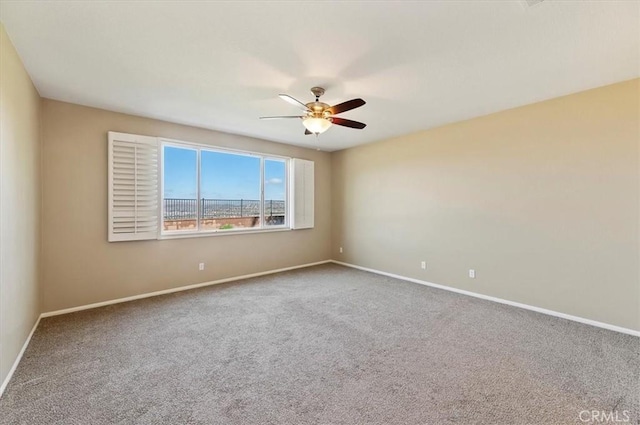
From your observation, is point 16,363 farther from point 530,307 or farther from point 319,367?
point 530,307

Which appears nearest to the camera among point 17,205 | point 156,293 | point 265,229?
point 17,205

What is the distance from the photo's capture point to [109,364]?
2.28 metres

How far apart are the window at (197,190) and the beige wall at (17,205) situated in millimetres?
832

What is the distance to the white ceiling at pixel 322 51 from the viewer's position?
1851 millimetres

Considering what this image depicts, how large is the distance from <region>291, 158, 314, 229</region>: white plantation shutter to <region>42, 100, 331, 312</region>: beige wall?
1745mm

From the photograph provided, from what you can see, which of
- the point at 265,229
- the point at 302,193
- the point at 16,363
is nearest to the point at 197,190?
the point at 265,229

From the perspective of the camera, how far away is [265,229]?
5.30 meters

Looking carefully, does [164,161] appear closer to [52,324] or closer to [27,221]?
[27,221]

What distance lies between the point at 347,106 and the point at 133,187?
10.2 ft

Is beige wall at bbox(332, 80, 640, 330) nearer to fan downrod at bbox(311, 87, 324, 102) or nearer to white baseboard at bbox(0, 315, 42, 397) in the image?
fan downrod at bbox(311, 87, 324, 102)

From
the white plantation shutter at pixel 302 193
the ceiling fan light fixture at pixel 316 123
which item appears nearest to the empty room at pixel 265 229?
the ceiling fan light fixture at pixel 316 123

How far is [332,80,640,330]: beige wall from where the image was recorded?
2900 millimetres

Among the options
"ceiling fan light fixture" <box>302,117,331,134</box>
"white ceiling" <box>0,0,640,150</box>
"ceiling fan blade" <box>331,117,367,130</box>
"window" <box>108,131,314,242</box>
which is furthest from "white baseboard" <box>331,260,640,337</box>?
"ceiling fan light fixture" <box>302,117,331,134</box>

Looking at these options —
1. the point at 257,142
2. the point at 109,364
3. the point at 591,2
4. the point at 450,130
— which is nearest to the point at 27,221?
the point at 109,364
